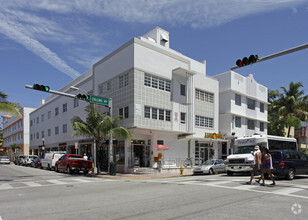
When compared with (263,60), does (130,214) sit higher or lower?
lower

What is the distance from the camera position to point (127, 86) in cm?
2492

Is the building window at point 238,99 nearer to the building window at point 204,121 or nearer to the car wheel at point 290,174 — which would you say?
the building window at point 204,121

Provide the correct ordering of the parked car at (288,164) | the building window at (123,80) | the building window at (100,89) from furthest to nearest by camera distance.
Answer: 1. the building window at (100,89)
2. the building window at (123,80)
3. the parked car at (288,164)

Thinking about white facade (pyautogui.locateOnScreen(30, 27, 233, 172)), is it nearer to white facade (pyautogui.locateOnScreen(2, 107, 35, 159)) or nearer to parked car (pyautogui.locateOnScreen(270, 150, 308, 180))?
parked car (pyautogui.locateOnScreen(270, 150, 308, 180))

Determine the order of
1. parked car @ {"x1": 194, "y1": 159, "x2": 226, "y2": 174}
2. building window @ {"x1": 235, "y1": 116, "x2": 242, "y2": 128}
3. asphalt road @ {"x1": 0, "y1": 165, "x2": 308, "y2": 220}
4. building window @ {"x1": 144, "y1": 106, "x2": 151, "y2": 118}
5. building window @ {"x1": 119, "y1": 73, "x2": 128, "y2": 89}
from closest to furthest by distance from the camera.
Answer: asphalt road @ {"x1": 0, "y1": 165, "x2": 308, "y2": 220}, parked car @ {"x1": 194, "y1": 159, "x2": 226, "y2": 174}, building window @ {"x1": 144, "y1": 106, "x2": 151, "y2": 118}, building window @ {"x1": 119, "y1": 73, "x2": 128, "y2": 89}, building window @ {"x1": 235, "y1": 116, "x2": 242, "y2": 128}

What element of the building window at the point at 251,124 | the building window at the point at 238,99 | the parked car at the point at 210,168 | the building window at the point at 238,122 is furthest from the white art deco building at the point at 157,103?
the building window at the point at 251,124

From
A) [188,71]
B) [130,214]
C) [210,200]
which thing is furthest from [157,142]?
[130,214]

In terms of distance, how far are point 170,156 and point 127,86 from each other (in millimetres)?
7617

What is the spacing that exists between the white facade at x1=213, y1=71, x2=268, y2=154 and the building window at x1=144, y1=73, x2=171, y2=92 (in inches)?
381

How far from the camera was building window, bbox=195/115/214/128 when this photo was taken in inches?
1154

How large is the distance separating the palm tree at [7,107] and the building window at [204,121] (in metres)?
17.2

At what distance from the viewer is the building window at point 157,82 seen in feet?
82.6

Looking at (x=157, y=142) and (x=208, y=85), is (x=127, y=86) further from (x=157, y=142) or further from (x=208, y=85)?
(x=208, y=85)

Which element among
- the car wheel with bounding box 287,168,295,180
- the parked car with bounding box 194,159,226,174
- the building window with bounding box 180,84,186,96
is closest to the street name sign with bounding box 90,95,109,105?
the parked car with bounding box 194,159,226,174
